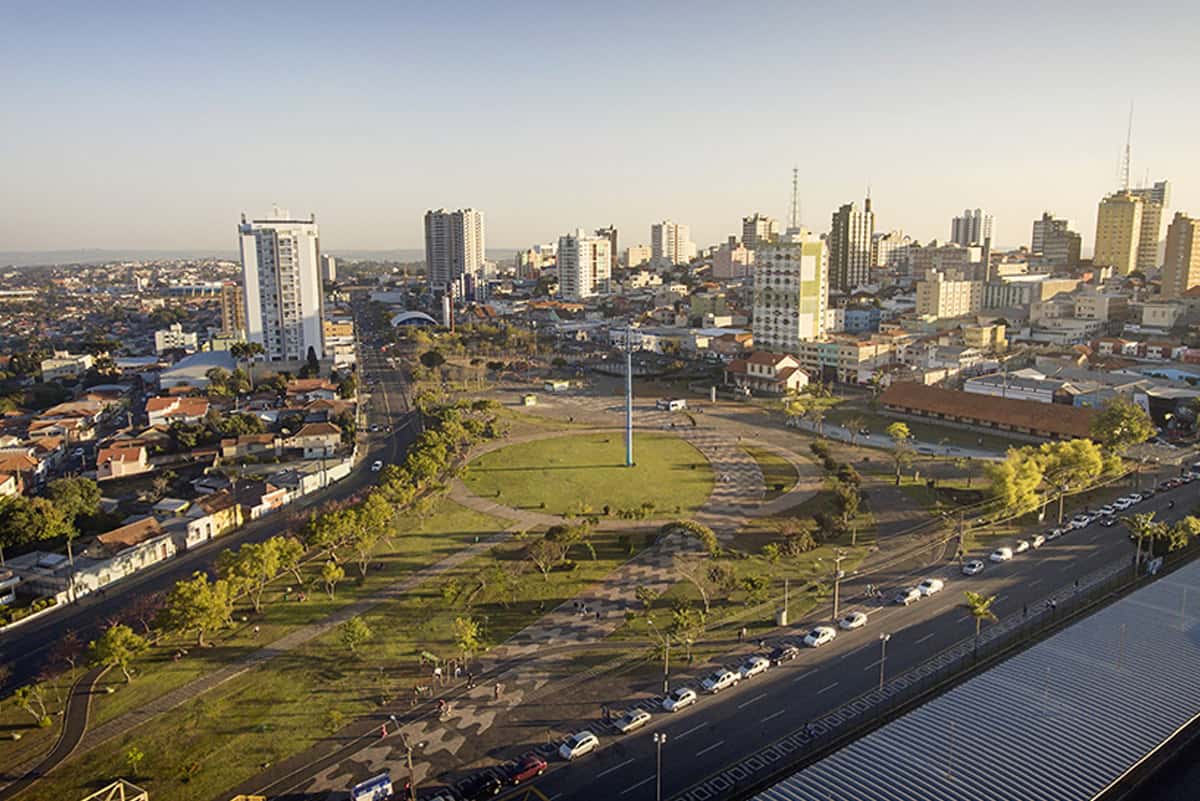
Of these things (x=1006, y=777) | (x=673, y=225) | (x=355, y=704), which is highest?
(x=673, y=225)

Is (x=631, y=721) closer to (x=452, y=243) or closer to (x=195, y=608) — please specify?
(x=195, y=608)

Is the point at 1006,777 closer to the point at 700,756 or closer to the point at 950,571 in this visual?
the point at 700,756

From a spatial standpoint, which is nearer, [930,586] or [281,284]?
[930,586]

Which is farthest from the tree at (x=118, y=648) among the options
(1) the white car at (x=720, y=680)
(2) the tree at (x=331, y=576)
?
(1) the white car at (x=720, y=680)

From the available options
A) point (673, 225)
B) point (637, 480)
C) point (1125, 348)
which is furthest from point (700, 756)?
point (673, 225)

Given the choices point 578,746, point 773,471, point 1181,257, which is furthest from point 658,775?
point 1181,257

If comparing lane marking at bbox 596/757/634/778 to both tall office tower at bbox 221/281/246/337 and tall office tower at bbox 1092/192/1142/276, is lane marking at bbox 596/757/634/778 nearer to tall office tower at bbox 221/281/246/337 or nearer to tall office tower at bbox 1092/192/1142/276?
tall office tower at bbox 221/281/246/337

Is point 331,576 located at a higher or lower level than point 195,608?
lower

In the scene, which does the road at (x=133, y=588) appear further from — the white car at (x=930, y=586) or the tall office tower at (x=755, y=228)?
the tall office tower at (x=755, y=228)
